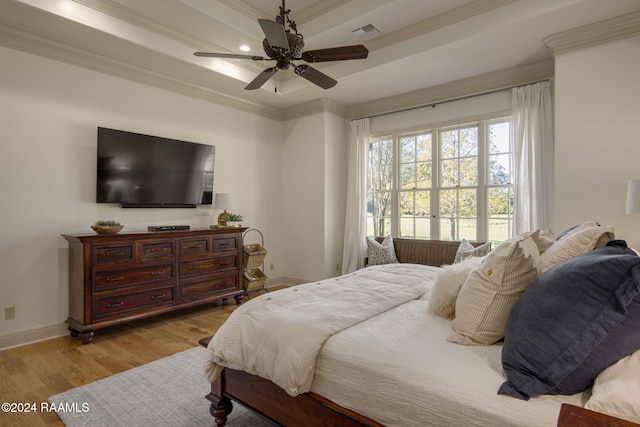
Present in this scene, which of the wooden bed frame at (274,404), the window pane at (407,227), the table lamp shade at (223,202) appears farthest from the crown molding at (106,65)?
the wooden bed frame at (274,404)

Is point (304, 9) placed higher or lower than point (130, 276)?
higher

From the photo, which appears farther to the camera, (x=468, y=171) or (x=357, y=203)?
(x=357, y=203)

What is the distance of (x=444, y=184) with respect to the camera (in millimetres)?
4719

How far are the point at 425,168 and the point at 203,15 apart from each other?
3.31 m

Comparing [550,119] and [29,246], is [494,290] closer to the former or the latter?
[550,119]

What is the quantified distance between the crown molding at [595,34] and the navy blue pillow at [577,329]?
3074mm

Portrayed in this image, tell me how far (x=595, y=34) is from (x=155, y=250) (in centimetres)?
467

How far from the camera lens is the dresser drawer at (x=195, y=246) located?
153 inches

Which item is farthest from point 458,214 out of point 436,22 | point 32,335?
point 32,335

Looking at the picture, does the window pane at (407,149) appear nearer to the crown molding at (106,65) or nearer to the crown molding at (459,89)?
the crown molding at (459,89)

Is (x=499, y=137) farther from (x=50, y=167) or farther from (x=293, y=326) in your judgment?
(x=50, y=167)

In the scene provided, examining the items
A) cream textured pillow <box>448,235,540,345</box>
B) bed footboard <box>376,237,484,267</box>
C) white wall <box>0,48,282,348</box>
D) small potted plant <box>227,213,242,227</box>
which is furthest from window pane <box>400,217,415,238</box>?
cream textured pillow <box>448,235,540,345</box>

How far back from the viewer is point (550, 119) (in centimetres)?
374

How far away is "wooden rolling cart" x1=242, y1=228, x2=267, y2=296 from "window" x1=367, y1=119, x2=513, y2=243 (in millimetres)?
1757
